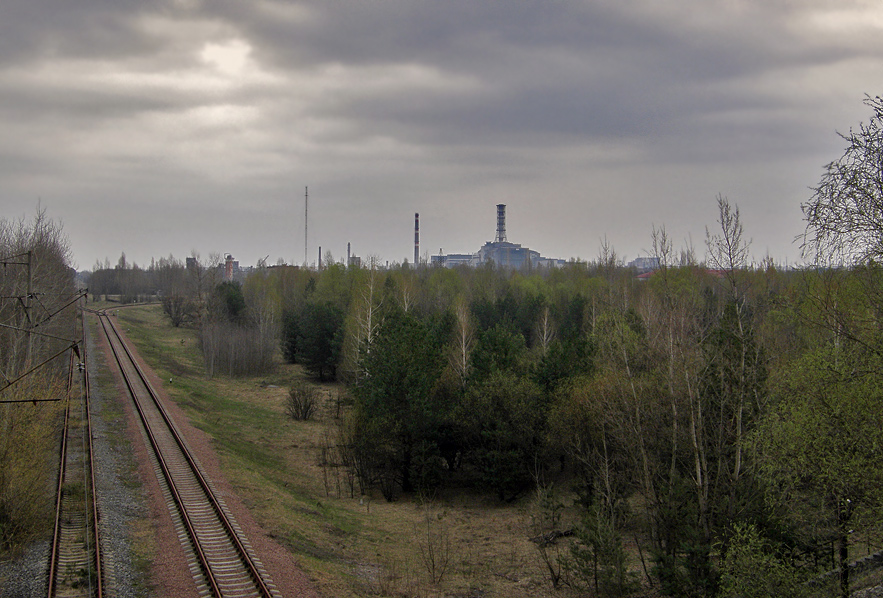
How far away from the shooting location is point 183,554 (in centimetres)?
1647

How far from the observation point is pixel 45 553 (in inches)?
625

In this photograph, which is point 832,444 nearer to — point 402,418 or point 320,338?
point 402,418

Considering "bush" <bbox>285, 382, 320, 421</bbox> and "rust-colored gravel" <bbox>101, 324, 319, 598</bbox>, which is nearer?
"rust-colored gravel" <bbox>101, 324, 319, 598</bbox>

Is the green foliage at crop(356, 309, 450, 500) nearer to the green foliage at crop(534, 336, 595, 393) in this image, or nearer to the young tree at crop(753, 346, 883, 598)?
the green foliage at crop(534, 336, 595, 393)

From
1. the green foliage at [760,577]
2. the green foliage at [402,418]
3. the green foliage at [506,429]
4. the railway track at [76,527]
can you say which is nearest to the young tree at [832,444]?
the green foliage at [760,577]

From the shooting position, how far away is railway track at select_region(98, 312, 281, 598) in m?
14.9

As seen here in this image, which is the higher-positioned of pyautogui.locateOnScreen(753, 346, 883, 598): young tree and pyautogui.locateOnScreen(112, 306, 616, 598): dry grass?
pyautogui.locateOnScreen(753, 346, 883, 598): young tree

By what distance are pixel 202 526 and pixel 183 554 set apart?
210cm

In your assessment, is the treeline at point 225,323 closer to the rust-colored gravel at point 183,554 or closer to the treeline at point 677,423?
the treeline at point 677,423

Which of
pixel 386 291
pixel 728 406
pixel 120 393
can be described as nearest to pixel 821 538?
pixel 728 406

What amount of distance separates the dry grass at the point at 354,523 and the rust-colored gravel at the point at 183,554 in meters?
0.52

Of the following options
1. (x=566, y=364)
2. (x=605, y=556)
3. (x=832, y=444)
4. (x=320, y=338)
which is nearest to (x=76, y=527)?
(x=605, y=556)

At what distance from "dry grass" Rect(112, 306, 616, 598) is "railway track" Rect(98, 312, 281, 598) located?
1.55 metres

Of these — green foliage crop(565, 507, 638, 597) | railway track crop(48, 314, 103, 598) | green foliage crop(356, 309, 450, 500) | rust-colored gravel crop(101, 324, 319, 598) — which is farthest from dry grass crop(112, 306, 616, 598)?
railway track crop(48, 314, 103, 598)
